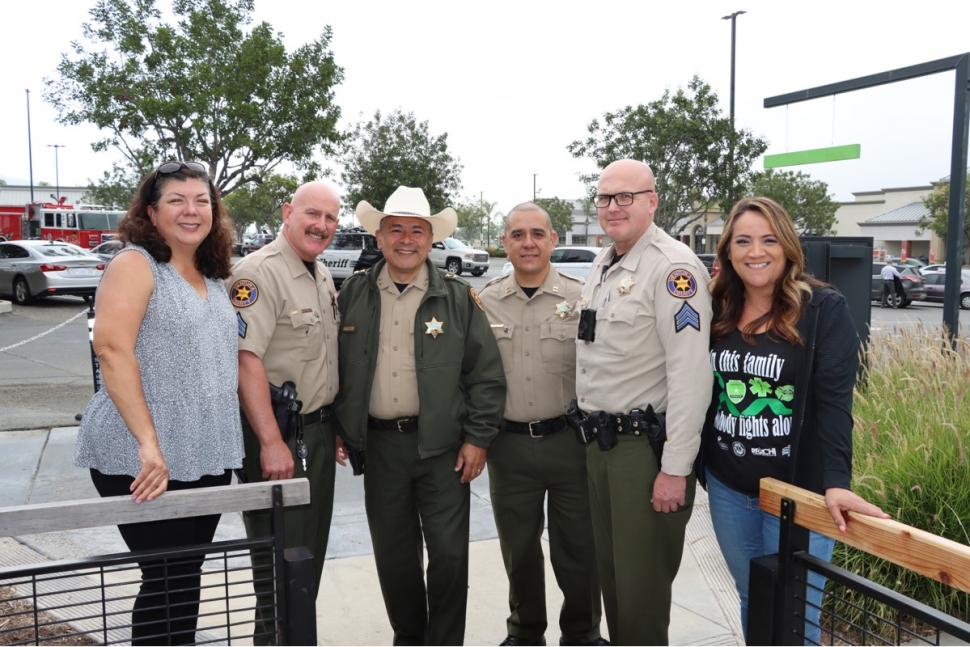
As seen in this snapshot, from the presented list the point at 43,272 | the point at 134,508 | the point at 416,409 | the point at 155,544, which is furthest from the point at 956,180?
the point at 43,272

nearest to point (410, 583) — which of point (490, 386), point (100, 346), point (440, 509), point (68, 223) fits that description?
point (440, 509)

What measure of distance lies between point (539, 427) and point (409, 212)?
44.2 inches

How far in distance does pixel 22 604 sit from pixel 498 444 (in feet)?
7.81

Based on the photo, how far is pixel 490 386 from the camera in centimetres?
341

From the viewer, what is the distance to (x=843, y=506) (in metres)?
1.94

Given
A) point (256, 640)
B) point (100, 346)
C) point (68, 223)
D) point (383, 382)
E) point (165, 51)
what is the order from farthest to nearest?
point (68, 223) < point (165, 51) < point (383, 382) < point (256, 640) < point (100, 346)

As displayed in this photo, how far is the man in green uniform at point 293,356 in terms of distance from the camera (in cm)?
306

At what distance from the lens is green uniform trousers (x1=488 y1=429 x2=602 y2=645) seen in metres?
3.51

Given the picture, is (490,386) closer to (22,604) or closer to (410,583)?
(410,583)

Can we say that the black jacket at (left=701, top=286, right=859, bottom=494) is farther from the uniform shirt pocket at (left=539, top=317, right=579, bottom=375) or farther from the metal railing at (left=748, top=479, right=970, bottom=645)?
the uniform shirt pocket at (left=539, top=317, right=579, bottom=375)

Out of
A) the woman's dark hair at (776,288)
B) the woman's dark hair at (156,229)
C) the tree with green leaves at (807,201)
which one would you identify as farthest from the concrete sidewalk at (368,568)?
the tree with green leaves at (807,201)

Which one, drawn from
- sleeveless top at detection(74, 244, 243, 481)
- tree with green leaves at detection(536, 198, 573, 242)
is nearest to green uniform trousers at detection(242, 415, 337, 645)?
sleeveless top at detection(74, 244, 243, 481)

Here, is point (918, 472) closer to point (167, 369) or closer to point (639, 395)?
point (639, 395)

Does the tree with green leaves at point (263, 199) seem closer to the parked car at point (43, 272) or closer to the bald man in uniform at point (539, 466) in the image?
the parked car at point (43, 272)
